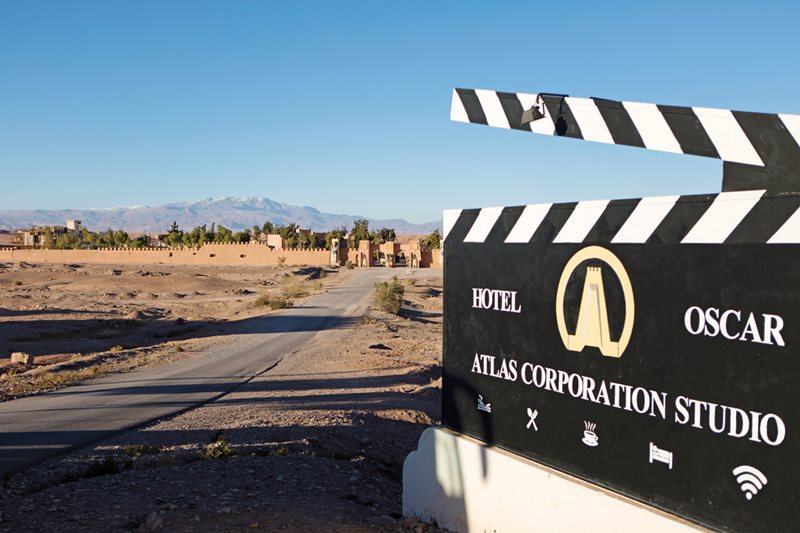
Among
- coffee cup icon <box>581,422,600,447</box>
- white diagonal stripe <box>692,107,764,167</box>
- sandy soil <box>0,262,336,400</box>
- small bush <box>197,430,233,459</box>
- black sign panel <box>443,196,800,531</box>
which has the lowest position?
sandy soil <box>0,262,336,400</box>

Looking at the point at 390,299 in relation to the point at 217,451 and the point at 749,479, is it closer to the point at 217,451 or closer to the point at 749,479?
the point at 217,451

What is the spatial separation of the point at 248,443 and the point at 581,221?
6.57 m

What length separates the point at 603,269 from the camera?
4.52 m

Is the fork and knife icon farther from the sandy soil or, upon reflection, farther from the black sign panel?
the sandy soil

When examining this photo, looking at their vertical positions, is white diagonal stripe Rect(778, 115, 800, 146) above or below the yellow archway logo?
above

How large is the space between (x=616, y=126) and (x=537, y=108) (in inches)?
22.8

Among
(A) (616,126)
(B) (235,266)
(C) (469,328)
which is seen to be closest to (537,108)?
(A) (616,126)

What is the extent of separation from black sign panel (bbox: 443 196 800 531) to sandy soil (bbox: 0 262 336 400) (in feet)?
45.6

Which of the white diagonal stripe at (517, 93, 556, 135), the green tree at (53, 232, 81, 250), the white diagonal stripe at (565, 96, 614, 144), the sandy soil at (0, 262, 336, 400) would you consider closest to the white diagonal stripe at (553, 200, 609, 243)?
the white diagonal stripe at (565, 96, 614, 144)

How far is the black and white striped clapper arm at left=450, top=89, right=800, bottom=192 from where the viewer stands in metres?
3.71

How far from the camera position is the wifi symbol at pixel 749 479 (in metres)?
3.67

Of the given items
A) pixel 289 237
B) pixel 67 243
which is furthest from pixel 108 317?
pixel 67 243

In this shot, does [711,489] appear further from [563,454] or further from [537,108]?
[537,108]

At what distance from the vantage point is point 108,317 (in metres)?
36.8
